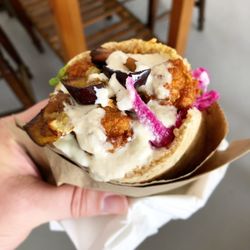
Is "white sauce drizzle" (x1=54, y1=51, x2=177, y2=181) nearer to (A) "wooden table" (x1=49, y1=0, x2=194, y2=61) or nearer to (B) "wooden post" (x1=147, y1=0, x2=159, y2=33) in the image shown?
(A) "wooden table" (x1=49, y1=0, x2=194, y2=61)

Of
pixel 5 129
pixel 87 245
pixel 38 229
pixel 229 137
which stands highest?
pixel 5 129

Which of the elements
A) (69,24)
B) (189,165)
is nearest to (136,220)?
(189,165)

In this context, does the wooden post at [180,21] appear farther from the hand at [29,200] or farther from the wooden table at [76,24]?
the hand at [29,200]

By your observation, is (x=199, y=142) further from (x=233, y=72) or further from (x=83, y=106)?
(x=233, y=72)

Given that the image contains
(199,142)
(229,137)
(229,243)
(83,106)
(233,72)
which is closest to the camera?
(83,106)

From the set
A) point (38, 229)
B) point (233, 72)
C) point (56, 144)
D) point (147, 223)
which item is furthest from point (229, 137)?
point (56, 144)

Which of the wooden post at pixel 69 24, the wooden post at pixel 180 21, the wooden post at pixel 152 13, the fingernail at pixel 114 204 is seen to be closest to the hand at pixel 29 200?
the fingernail at pixel 114 204
